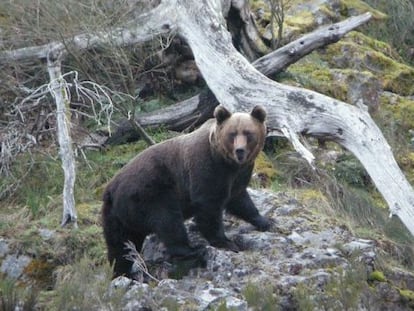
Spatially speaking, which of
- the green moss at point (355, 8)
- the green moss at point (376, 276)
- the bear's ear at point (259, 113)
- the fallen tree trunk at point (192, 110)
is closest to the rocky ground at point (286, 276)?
the green moss at point (376, 276)

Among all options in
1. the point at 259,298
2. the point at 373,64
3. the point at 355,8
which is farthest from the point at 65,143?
the point at 355,8

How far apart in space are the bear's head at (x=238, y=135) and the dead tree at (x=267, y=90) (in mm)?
998

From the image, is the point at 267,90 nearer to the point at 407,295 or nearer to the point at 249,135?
the point at 249,135

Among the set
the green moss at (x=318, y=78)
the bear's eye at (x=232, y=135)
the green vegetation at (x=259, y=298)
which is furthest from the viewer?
the green moss at (x=318, y=78)

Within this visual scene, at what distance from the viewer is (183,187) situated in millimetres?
8320

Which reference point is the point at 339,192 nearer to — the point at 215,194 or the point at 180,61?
the point at 180,61

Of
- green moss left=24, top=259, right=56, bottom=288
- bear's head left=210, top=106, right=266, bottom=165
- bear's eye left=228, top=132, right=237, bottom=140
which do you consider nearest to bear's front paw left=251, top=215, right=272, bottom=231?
Answer: bear's head left=210, top=106, right=266, bottom=165

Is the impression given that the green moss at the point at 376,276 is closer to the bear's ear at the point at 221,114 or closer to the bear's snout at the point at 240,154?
the bear's snout at the point at 240,154

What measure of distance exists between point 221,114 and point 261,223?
1066mm

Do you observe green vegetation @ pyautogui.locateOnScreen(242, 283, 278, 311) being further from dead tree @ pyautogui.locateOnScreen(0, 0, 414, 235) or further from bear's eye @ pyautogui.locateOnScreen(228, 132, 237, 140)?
dead tree @ pyautogui.locateOnScreen(0, 0, 414, 235)

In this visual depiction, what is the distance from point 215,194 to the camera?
26.8ft

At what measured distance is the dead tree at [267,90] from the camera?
9.36 meters

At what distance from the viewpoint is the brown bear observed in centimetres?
817

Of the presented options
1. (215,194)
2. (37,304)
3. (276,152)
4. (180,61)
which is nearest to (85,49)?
(180,61)
